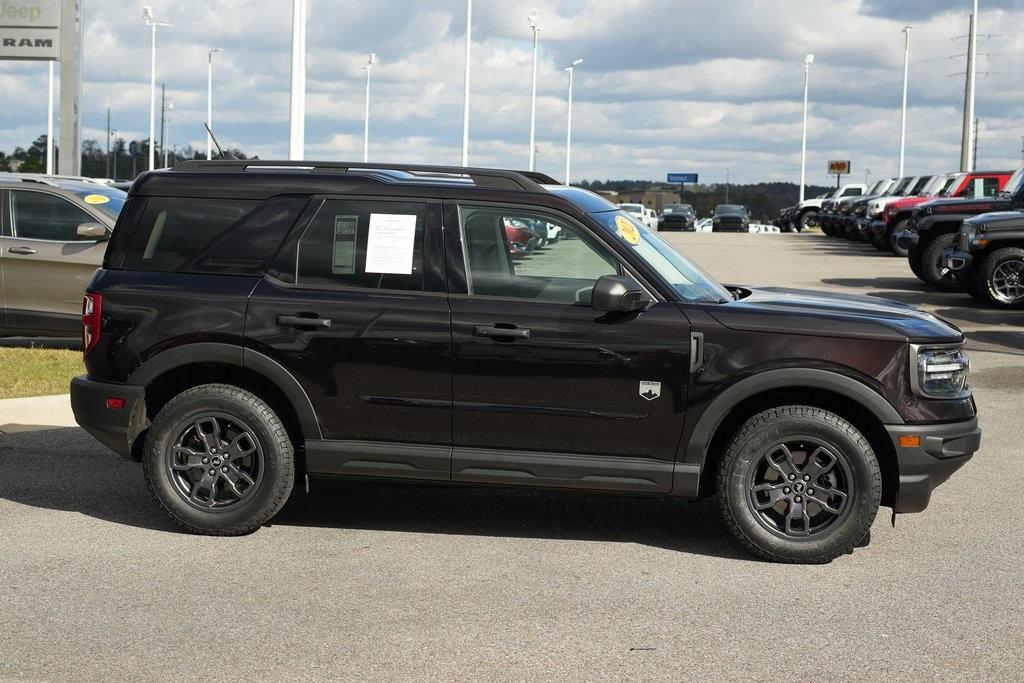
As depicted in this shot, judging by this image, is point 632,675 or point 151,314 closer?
point 632,675

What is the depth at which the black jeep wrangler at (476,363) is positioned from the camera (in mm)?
6070

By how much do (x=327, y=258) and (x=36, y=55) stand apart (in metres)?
19.5

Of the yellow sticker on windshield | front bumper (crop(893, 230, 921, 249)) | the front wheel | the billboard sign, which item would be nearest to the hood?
the front wheel

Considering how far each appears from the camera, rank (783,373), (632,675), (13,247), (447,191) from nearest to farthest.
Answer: (632,675) < (783,373) < (447,191) < (13,247)

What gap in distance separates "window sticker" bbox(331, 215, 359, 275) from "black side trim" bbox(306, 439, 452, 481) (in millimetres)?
844

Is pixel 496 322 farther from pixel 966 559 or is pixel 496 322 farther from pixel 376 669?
pixel 966 559

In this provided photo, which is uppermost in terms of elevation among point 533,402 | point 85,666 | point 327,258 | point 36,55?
point 36,55

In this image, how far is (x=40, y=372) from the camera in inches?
464

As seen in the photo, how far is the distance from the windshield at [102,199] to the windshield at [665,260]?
7.79 metres

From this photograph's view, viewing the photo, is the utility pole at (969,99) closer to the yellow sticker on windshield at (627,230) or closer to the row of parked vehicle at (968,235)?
the row of parked vehicle at (968,235)

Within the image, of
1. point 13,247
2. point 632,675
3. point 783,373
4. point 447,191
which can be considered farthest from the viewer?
point 13,247

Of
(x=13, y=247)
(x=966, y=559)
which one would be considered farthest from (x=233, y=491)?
(x=13, y=247)

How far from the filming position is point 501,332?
20.1 feet

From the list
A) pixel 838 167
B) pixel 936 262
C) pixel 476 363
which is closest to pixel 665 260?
pixel 476 363
